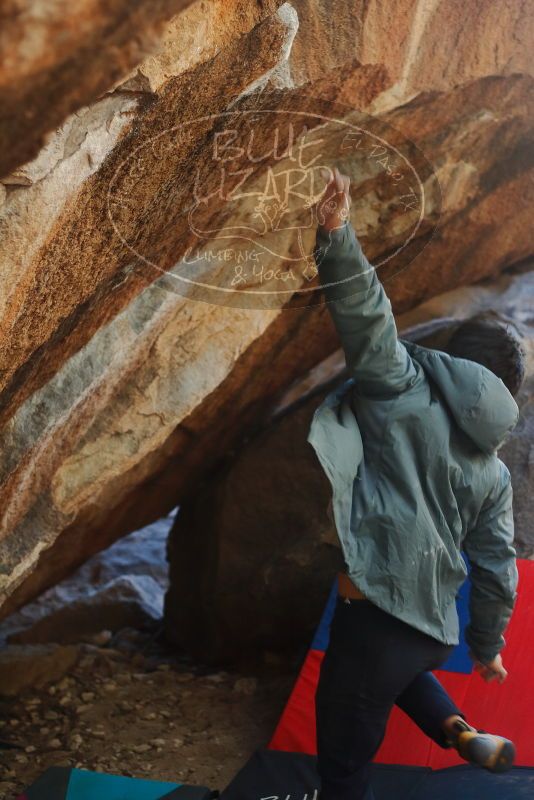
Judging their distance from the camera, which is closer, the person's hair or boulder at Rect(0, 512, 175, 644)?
the person's hair

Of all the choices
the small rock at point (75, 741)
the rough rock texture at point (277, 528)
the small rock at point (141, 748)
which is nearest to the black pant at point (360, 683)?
the small rock at point (141, 748)

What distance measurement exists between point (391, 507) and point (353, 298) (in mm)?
492

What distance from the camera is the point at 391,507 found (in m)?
2.16

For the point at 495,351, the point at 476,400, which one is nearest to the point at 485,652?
the point at 476,400

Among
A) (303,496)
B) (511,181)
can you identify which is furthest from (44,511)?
(511,181)

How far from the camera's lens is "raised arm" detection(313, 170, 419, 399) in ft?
6.98

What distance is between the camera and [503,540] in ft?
7.61

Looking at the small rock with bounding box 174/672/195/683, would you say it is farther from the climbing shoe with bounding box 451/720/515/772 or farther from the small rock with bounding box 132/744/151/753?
the climbing shoe with bounding box 451/720/515/772

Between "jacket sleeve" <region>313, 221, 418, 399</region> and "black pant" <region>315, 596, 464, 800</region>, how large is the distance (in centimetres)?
55

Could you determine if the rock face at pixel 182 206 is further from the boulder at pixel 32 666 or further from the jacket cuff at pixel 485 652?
the jacket cuff at pixel 485 652

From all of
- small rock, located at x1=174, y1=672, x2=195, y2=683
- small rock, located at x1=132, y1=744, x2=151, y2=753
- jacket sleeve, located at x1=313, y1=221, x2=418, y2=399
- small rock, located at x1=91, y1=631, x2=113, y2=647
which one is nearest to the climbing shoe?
jacket sleeve, located at x1=313, y1=221, x2=418, y2=399

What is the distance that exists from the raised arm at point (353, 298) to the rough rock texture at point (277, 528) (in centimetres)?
165

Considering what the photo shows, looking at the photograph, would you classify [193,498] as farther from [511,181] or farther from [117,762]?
[511,181]
